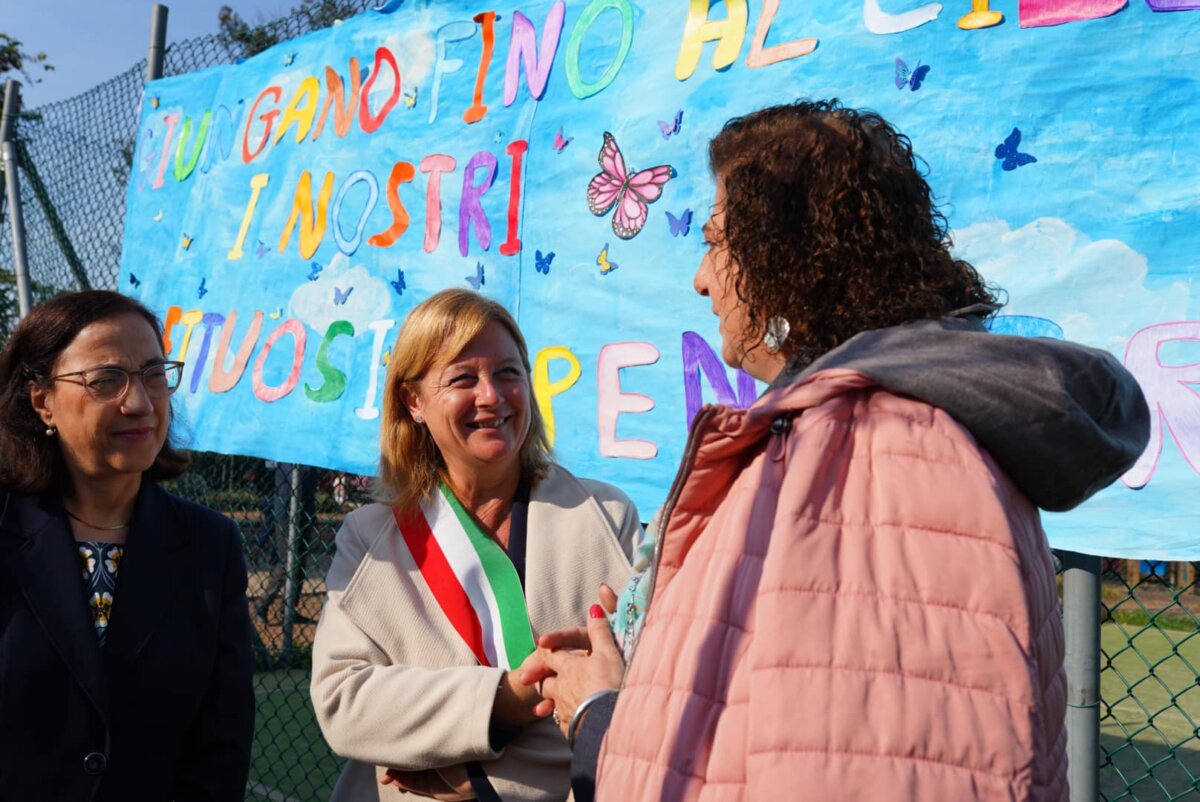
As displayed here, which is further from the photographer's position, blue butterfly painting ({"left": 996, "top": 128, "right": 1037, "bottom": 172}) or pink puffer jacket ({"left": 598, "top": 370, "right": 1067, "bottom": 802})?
blue butterfly painting ({"left": 996, "top": 128, "right": 1037, "bottom": 172})

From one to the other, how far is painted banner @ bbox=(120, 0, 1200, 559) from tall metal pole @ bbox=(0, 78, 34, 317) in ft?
1.96

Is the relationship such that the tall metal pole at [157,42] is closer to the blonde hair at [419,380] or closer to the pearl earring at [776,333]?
the blonde hair at [419,380]

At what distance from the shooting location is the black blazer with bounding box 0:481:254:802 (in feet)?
6.89

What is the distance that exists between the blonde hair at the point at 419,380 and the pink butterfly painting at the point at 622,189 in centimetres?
72

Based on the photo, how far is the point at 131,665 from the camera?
2.19 meters

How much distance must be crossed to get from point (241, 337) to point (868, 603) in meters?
3.69

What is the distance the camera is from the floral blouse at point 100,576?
2229mm

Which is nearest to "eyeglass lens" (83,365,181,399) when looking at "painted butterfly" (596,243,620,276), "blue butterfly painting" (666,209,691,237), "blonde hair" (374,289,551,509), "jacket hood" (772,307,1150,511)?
"blonde hair" (374,289,551,509)

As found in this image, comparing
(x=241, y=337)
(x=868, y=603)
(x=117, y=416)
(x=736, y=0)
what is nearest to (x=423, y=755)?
(x=117, y=416)

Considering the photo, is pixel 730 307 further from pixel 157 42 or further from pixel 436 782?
pixel 157 42

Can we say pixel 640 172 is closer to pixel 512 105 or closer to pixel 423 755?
pixel 512 105

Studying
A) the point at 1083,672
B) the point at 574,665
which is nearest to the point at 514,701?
the point at 574,665

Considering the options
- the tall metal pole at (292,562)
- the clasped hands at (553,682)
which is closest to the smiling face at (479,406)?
the clasped hands at (553,682)

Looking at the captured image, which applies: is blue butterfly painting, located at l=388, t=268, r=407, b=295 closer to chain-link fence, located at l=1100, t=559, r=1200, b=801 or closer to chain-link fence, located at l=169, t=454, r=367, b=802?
chain-link fence, located at l=169, t=454, r=367, b=802
